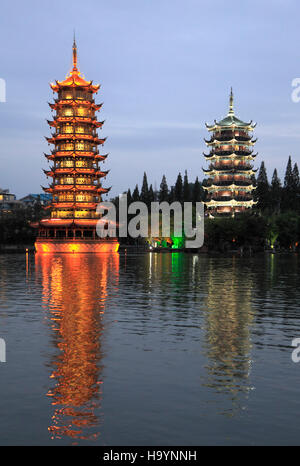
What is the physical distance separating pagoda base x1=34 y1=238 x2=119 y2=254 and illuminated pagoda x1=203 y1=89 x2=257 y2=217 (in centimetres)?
2595

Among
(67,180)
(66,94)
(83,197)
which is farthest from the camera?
(66,94)

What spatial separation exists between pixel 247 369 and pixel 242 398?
6.92ft

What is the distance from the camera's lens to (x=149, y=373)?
11695mm

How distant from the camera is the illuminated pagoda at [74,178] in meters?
96.0

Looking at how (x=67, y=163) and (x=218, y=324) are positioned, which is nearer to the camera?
(x=218, y=324)

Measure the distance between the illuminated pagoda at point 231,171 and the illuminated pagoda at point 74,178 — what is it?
84.5ft

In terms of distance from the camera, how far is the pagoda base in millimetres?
94500

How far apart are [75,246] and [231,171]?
3716cm

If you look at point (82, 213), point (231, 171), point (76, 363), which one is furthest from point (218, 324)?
point (231, 171)

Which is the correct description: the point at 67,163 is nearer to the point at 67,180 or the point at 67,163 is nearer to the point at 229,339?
the point at 67,180

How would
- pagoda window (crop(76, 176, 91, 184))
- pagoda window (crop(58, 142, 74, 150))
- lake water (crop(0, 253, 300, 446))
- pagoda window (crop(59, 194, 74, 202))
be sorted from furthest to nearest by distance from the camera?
pagoda window (crop(58, 142, 74, 150)), pagoda window (crop(76, 176, 91, 184)), pagoda window (crop(59, 194, 74, 202)), lake water (crop(0, 253, 300, 446))

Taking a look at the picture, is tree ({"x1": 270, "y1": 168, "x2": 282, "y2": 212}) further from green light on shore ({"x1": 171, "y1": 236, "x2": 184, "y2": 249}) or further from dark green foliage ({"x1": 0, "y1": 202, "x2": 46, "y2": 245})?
dark green foliage ({"x1": 0, "y1": 202, "x2": 46, "y2": 245})

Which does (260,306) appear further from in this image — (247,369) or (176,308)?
(247,369)

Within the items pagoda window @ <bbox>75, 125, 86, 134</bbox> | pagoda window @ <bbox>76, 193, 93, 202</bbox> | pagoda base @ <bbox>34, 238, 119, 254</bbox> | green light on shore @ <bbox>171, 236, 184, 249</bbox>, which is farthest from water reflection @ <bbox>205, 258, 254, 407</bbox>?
green light on shore @ <bbox>171, 236, 184, 249</bbox>
